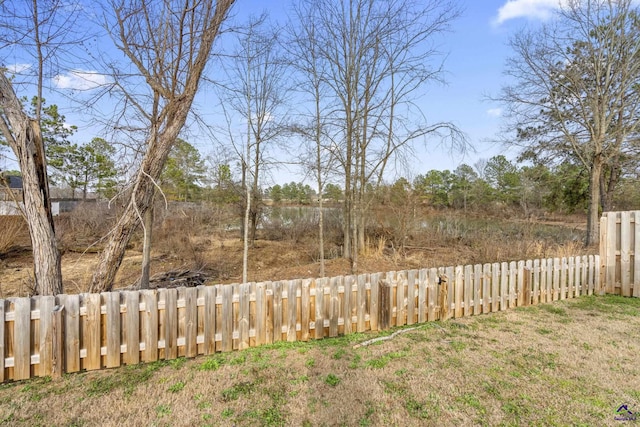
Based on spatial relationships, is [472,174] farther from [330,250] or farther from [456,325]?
[456,325]

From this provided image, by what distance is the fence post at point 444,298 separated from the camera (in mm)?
4230

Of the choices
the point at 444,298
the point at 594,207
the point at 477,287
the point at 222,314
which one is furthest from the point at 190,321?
the point at 594,207

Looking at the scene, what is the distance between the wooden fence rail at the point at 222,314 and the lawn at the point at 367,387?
146mm

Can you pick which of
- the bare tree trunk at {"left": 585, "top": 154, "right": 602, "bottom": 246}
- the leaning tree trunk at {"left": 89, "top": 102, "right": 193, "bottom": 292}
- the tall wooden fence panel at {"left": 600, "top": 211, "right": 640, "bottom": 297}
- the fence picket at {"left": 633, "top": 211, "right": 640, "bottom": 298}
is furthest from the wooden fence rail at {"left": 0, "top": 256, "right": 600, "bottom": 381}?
the bare tree trunk at {"left": 585, "top": 154, "right": 602, "bottom": 246}

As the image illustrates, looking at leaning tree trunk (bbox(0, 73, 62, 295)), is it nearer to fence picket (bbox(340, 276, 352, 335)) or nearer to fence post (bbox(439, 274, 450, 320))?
fence picket (bbox(340, 276, 352, 335))

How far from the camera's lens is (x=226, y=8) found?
169 inches

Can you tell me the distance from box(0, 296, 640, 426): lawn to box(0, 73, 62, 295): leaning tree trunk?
1454 mm

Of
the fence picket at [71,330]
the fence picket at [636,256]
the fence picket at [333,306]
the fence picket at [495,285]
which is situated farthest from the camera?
the fence picket at [636,256]

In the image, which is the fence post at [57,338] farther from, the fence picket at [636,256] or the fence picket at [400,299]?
the fence picket at [636,256]

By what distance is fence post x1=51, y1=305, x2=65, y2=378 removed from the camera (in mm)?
2672

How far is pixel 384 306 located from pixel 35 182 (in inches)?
172

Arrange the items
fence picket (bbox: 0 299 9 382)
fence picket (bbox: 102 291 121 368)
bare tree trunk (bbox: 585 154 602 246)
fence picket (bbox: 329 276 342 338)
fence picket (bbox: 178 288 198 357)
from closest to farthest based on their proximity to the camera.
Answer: fence picket (bbox: 0 299 9 382) → fence picket (bbox: 102 291 121 368) → fence picket (bbox: 178 288 198 357) → fence picket (bbox: 329 276 342 338) → bare tree trunk (bbox: 585 154 602 246)

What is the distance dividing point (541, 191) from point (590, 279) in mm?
16272

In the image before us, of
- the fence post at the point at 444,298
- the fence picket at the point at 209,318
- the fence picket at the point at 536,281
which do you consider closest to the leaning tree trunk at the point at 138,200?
the fence picket at the point at 209,318
